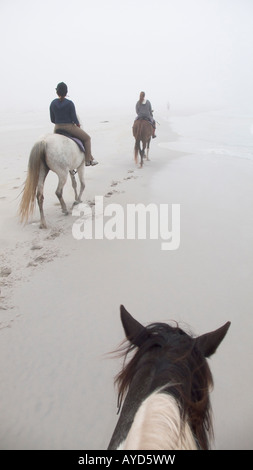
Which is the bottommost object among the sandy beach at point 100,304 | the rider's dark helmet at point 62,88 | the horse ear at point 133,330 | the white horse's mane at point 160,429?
the sandy beach at point 100,304

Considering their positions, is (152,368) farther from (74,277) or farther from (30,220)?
(30,220)

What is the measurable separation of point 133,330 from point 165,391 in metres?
0.33

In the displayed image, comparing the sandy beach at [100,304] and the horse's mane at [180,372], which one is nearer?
the horse's mane at [180,372]

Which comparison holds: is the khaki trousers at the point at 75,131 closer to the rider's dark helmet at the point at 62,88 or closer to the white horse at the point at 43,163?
the white horse at the point at 43,163

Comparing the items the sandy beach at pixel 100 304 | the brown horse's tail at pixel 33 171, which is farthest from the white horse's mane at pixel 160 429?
the brown horse's tail at pixel 33 171

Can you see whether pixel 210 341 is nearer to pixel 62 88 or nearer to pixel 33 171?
pixel 33 171

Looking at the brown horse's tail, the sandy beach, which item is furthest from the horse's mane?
the brown horse's tail

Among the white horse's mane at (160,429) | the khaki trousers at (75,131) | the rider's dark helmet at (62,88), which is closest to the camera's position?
the white horse's mane at (160,429)

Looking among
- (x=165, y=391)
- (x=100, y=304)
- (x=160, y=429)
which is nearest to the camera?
(x=160, y=429)

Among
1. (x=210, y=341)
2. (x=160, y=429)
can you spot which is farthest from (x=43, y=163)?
(x=160, y=429)

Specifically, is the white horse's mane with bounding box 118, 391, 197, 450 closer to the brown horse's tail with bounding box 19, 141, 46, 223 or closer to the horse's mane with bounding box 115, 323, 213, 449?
the horse's mane with bounding box 115, 323, 213, 449

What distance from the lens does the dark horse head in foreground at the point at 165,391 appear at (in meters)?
0.77

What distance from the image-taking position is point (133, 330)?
1.19 meters
